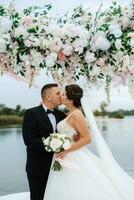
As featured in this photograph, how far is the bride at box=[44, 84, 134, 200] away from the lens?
24.6 ft

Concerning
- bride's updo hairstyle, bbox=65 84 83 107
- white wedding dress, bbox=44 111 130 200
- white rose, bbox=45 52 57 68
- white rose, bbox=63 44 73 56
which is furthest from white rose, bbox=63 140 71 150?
white rose, bbox=63 44 73 56

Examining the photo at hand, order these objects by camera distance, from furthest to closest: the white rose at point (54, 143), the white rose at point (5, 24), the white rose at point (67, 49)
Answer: the white rose at point (67, 49) → the white rose at point (5, 24) → the white rose at point (54, 143)

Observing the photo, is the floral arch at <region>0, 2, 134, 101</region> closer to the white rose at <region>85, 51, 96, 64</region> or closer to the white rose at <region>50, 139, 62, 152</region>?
the white rose at <region>85, 51, 96, 64</region>

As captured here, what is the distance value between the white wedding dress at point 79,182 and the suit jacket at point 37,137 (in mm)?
137

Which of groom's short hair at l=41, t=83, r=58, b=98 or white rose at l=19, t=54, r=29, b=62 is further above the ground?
white rose at l=19, t=54, r=29, b=62

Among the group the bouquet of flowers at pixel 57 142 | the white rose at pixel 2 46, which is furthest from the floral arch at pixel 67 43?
the bouquet of flowers at pixel 57 142

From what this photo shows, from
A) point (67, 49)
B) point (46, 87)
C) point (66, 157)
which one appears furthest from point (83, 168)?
point (67, 49)

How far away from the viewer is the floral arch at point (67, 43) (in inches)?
295

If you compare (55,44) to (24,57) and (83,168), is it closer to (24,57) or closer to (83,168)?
(24,57)

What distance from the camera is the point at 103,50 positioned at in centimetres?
758

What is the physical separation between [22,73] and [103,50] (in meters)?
0.99

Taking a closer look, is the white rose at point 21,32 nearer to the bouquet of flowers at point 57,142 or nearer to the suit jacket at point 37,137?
the suit jacket at point 37,137

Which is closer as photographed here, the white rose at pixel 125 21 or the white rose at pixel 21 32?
the white rose at pixel 21 32

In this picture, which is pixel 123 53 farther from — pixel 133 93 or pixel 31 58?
→ pixel 31 58
